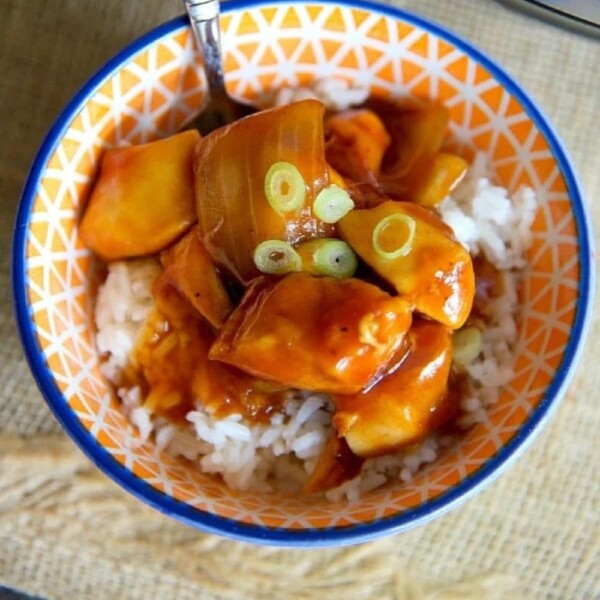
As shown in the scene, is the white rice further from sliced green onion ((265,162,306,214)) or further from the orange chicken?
sliced green onion ((265,162,306,214))

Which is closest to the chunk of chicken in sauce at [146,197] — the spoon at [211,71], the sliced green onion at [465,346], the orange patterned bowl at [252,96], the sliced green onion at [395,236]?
the orange patterned bowl at [252,96]

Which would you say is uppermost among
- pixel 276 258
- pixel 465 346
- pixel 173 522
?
pixel 276 258

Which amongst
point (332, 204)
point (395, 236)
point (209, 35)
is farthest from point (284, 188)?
point (209, 35)

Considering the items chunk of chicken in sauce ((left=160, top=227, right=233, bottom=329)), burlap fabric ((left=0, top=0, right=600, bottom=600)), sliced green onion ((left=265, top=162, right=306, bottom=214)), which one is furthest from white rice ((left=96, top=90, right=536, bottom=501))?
sliced green onion ((left=265, top=162, right=306, bottom=214))

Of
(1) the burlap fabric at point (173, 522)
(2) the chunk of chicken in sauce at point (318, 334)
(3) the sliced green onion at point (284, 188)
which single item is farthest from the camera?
(1) the burlap fabric at point (173, 522)

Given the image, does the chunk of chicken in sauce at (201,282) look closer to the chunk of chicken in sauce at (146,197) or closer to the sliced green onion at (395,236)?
the chunk of chicken in sauce at (146,197)

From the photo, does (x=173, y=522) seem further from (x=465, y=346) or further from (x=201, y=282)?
(x=465, y=346)
